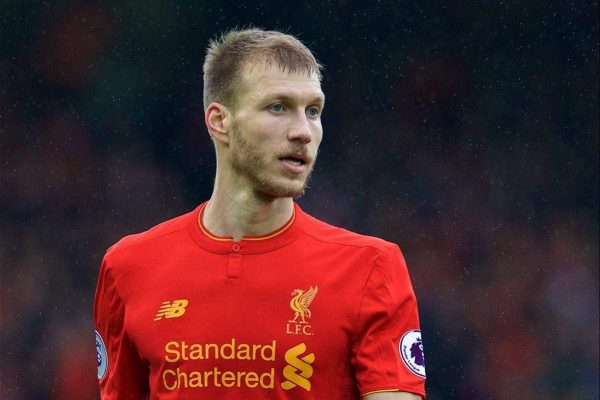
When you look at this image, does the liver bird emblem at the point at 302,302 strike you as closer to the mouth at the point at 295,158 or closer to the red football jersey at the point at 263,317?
the red football jersey at the point at 263,317

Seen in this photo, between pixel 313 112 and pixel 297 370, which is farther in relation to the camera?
A: pixel 313 112

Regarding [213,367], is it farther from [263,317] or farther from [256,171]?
[256,171]

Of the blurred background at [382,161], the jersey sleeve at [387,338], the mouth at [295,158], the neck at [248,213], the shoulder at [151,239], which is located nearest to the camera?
the jersey sleeve at [387,338]

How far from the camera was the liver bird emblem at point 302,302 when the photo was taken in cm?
304

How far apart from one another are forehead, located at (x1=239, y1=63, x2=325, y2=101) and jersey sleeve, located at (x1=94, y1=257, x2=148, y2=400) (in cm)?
70

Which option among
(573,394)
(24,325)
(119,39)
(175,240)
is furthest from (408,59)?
(175,240)

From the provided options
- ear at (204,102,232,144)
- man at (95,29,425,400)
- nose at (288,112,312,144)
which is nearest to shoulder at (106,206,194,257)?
man at (95,29,425,400)

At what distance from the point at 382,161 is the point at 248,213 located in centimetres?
508

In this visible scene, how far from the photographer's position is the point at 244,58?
10.5ft

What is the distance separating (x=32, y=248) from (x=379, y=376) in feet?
16.6

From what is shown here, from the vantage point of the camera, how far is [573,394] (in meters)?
7.96

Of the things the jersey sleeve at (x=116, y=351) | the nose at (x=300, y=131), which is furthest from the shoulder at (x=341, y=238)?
the jersey sleeve at (x=116, y=351)

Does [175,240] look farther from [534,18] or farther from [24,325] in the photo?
[534,18]

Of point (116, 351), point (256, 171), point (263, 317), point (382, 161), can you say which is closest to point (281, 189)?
point (256, 171)
